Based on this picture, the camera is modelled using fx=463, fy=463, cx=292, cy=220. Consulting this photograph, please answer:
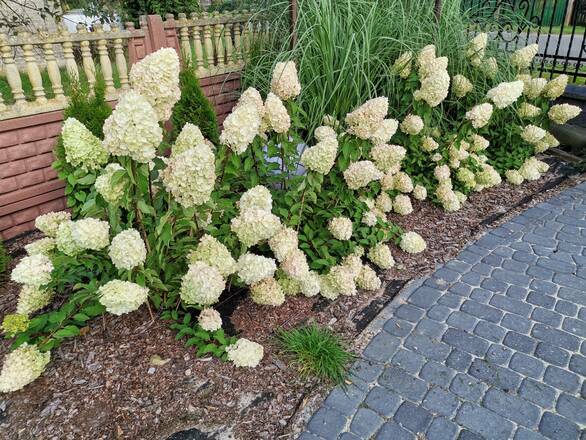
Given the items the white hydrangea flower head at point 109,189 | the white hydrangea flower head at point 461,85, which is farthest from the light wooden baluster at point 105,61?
the white hydrangea flower head at point 461,85

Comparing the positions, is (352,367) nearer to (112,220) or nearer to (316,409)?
(316,409)

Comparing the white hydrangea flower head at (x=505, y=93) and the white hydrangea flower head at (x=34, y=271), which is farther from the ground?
the white hydrangea flower head at (x=505, y=93)

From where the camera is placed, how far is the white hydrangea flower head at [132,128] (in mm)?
1799

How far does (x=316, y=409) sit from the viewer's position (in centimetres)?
224

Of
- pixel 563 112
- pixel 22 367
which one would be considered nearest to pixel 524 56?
pixel 563 112

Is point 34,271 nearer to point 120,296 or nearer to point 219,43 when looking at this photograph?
point 120,296

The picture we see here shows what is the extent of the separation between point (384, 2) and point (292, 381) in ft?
11.8

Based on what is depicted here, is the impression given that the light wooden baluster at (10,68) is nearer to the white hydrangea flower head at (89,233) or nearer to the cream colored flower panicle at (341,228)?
the white hydrangea flower head at (89,233)

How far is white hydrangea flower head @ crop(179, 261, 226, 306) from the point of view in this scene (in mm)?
2223

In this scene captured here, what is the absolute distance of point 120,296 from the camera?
2094mm

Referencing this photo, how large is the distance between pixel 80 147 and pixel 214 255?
83 centimetres

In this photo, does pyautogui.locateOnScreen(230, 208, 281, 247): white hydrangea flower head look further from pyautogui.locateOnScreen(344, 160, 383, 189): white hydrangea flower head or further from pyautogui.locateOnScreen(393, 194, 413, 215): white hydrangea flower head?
pyautogui.locateOnScreen(393, 194, 413, 215): white hydrangea flower head

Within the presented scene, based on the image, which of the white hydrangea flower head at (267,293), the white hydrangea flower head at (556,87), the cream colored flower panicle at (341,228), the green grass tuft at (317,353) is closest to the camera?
the green grass tuft at (317,353)

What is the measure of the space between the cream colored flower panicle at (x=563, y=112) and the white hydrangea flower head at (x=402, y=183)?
2.01 meters
